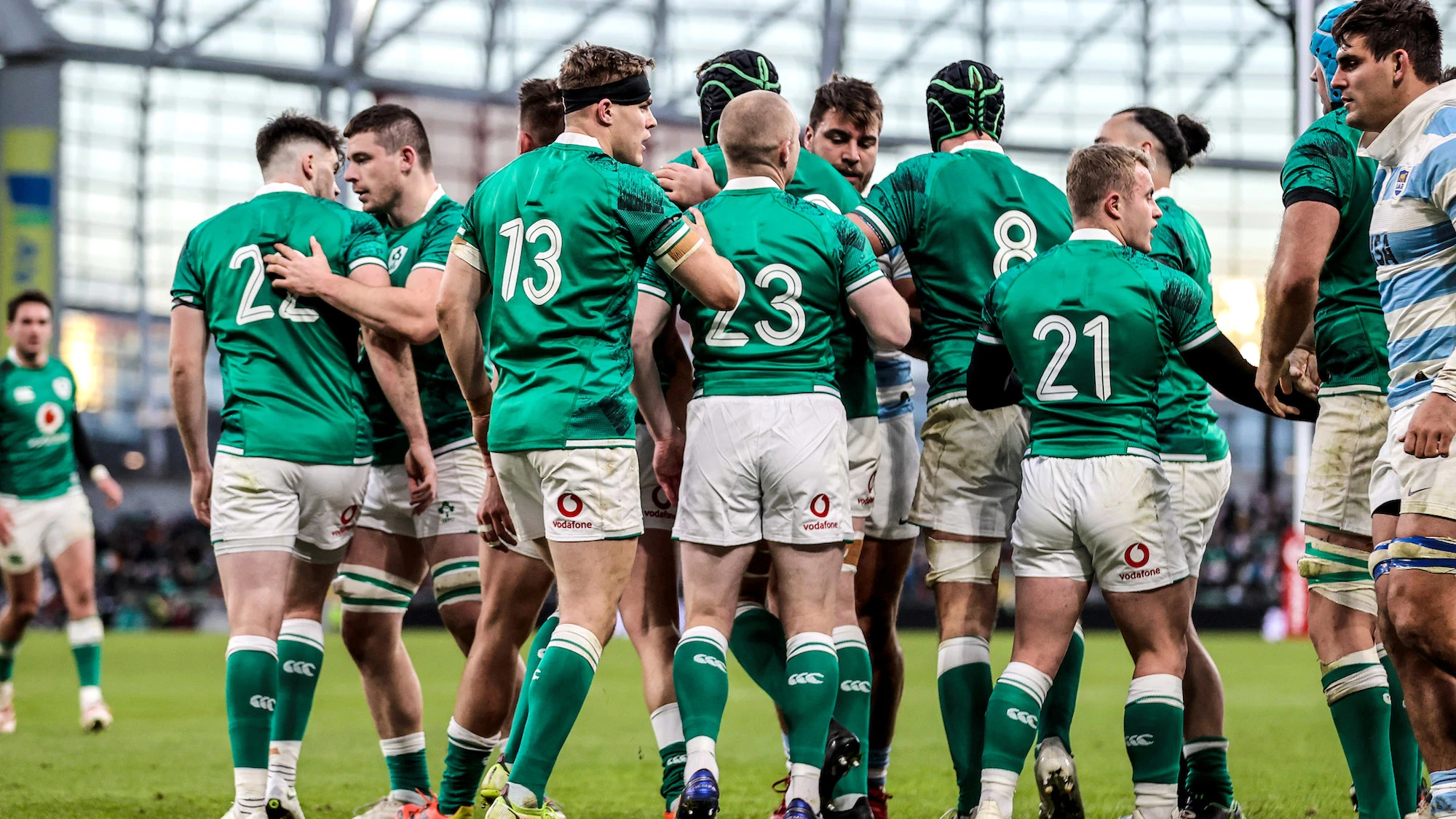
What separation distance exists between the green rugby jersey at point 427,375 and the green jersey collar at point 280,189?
1.22 ft

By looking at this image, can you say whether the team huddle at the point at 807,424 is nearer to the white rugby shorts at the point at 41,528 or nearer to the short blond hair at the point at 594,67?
the short blond hair at the point at 594,67

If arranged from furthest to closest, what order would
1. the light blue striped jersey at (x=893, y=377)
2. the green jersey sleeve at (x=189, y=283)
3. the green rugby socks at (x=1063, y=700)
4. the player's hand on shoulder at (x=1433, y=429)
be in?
the light blue striped jersey at (x=893, y=377)
the green jersey sleeve at (x=189, y=283)
the green rugby socks at (x=1063, y=700)
the player's hand on shoulder at (x=1433, y=429)

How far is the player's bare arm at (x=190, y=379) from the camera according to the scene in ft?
16.4

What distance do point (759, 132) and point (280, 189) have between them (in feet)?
6.09

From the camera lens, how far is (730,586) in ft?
14.7

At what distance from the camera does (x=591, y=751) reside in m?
8.08

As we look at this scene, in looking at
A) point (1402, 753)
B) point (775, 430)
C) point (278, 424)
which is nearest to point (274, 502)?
point (278, 424)

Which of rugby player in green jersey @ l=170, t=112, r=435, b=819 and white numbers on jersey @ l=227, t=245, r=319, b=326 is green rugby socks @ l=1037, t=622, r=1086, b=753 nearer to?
rugby player in green jersey @ l=170, t=112, r=435, b=819

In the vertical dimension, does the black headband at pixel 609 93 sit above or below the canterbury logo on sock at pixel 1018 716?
above

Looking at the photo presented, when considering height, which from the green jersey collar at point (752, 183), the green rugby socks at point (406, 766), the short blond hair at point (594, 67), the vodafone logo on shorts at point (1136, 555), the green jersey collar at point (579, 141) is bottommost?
the green rugby socks at point (406, 766)

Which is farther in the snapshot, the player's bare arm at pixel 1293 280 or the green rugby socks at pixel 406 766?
the green rugby socks at pixel 406 766

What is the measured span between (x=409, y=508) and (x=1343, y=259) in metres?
3.49

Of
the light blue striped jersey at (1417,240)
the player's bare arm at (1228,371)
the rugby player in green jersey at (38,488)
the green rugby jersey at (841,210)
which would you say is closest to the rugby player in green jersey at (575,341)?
the green rugby jersey at (841,210)


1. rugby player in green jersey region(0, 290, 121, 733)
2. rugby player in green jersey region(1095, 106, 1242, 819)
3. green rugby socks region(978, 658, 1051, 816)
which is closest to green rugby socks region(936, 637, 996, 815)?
green rugby socks region(978, 658, 1051, 816)
